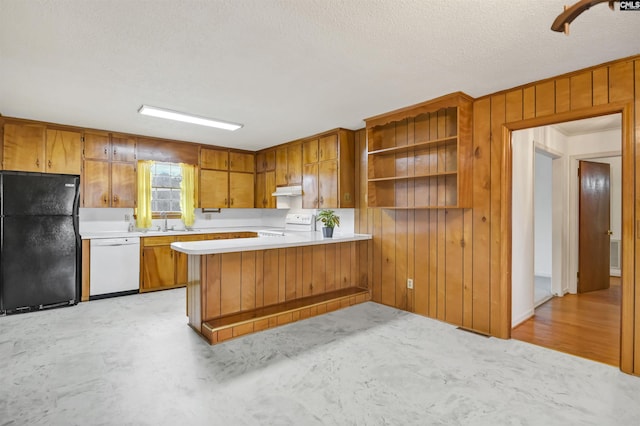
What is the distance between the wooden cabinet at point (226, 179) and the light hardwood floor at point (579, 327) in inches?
188

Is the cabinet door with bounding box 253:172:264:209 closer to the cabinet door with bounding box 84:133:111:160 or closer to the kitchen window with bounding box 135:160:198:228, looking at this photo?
the kitchen window with bounding box 135:160:198:228

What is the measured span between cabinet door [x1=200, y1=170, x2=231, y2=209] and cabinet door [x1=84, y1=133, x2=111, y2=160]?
1416 mm

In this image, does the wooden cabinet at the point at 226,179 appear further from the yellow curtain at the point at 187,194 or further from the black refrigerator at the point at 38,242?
the black refrigerator at the point at 38,242

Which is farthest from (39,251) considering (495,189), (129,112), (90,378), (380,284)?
(495,189)

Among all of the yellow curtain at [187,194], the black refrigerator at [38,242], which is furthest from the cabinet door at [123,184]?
the yellow curtain at [187,194]

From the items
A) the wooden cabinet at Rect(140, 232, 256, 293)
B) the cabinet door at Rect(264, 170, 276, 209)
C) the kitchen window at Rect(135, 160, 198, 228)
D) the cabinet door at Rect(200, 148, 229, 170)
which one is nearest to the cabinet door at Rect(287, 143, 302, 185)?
the cabinet door at Rect(264, 170, 276, 209)

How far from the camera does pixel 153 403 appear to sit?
2.10 meters

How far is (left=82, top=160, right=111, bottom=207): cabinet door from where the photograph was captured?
4641 mm

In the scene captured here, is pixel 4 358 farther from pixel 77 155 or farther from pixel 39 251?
pixel 77 155

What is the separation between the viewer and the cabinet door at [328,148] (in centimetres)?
466

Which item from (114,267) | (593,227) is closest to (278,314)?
(114,267)

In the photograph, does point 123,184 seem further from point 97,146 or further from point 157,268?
point 157,268

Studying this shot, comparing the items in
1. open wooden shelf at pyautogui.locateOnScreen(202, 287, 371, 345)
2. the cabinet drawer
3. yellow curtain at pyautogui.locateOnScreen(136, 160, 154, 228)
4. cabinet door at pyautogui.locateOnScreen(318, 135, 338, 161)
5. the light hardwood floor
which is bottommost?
the light hardwood floor

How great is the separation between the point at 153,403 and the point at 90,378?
Answer: 693 millimetres
